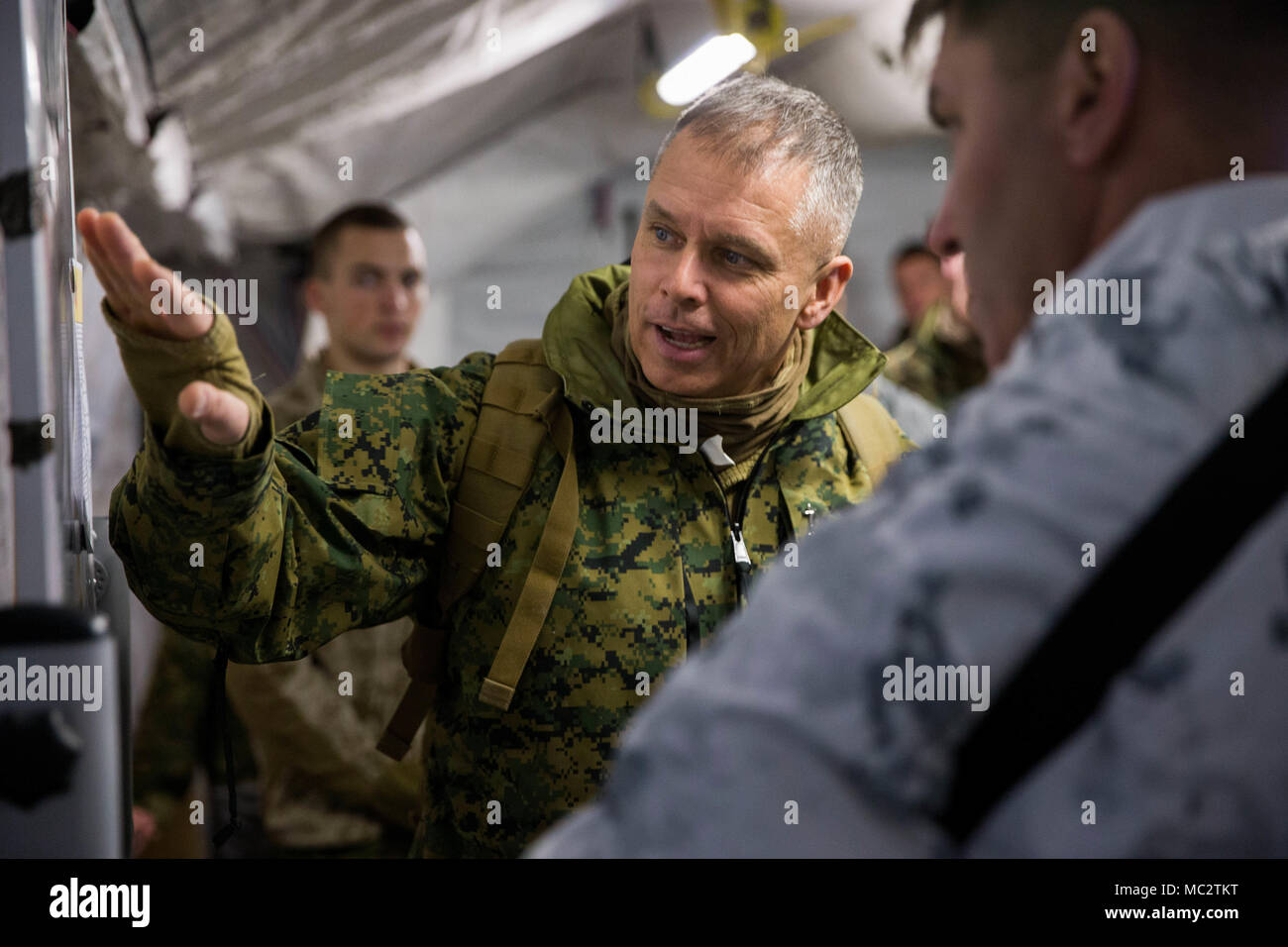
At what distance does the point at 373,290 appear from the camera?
2582 millimetres

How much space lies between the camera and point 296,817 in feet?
7.34

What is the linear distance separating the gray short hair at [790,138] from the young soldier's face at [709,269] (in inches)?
0.8

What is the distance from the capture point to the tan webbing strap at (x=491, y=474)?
128 cm

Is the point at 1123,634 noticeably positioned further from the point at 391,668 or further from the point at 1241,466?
the point at 391,668

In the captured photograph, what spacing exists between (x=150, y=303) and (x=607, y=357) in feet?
2.05

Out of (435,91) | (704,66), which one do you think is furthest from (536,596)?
(704,66)

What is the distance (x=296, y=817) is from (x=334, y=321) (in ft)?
3.64

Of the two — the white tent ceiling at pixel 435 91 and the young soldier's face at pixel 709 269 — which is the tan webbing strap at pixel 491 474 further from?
the white tent ceiling at pixel 435 91

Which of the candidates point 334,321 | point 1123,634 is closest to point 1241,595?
point 1123,634

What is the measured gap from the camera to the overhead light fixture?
11.0 ft

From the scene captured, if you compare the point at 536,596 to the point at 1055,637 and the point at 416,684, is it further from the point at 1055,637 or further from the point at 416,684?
the point at 1055,637

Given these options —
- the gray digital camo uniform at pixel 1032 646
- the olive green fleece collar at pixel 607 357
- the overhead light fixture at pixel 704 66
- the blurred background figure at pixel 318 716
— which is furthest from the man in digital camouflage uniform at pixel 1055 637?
the overhead light fixture at pixel 704 66

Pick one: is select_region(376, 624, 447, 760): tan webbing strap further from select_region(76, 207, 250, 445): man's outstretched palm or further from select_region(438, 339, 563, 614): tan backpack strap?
select_region(76, 207, 250, 445): man's outstretched palm

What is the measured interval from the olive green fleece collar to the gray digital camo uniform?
2.66ft
